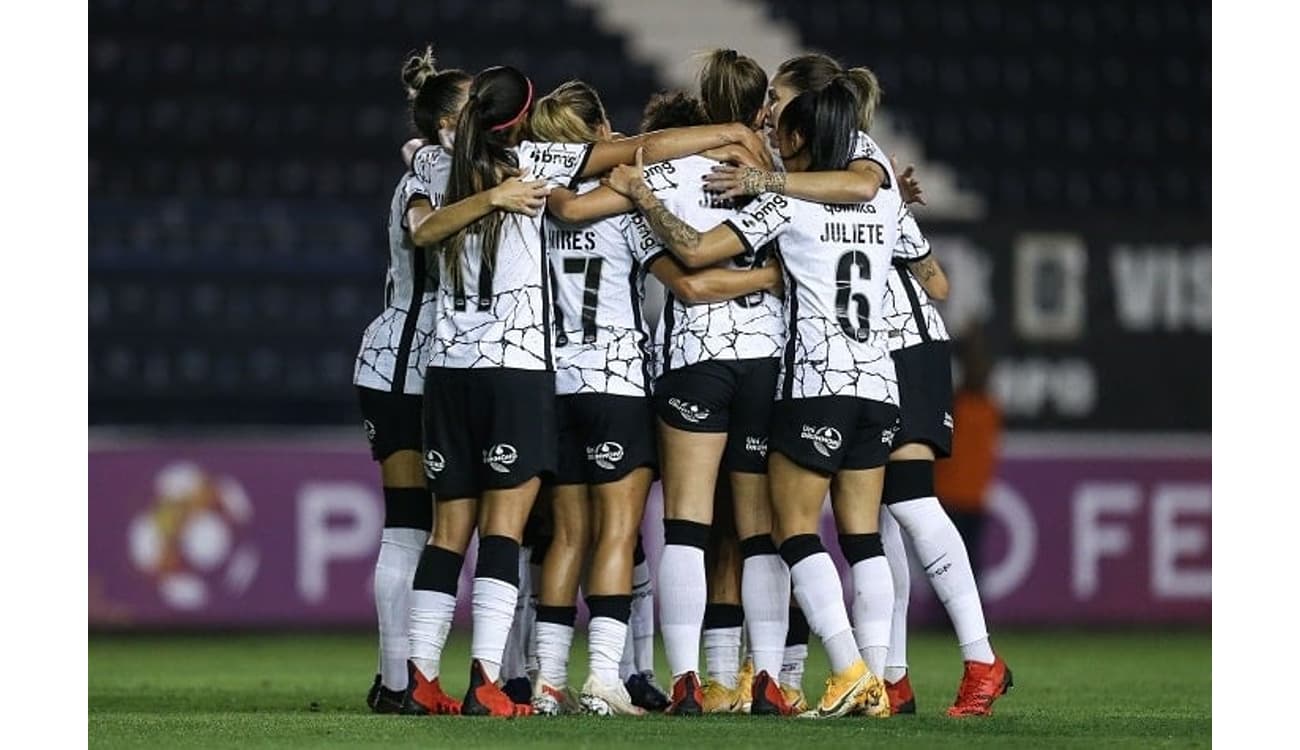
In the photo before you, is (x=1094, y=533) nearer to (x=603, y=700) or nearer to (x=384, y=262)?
(x=384, y=262)

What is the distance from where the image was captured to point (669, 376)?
6586 mm

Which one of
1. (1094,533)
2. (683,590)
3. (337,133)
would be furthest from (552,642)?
(337,133)

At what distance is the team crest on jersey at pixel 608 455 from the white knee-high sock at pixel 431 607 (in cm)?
49

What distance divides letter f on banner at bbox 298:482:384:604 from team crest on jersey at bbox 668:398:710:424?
217 inches

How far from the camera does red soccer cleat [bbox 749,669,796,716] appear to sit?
6527mm

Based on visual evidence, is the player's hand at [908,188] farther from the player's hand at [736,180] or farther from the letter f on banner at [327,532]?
the letter f on banner at [327,532]

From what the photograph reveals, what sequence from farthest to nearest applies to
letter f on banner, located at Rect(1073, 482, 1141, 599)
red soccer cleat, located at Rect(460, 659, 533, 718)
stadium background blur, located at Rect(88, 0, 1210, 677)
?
letter f on banner, located at Rect(1073, 482, 1141, 599) < stadium background blur, located at Rect(88, 0, 1210, 677) < red soccer cleat, located at Rect(460, 659, 533, 718)

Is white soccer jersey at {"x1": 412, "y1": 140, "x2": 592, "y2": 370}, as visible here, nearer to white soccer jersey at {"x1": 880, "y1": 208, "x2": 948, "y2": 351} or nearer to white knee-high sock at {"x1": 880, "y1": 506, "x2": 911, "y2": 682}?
white soccer jersey at {"x1": 880, "y1": 208, "x2": 948, "y2": 351}

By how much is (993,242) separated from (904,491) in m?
6.11

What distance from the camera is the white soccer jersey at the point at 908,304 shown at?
22.5 feet

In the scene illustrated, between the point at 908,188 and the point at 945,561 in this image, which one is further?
the point at 908,188

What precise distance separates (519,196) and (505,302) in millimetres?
294

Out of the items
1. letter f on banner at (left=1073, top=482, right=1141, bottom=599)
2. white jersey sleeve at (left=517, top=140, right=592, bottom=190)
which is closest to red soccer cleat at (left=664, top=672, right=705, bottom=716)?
white jersey sleeve at (left=517, top=140, right=592, bottom=190)
